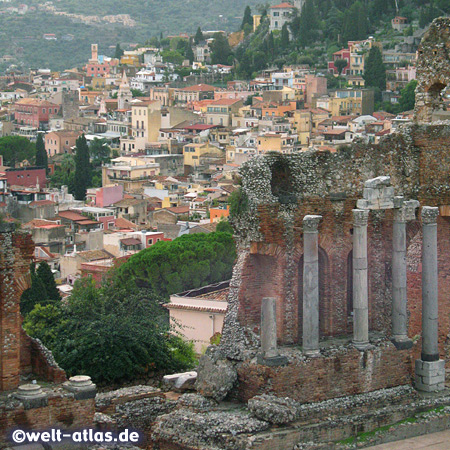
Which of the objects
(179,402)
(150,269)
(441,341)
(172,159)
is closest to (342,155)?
(441,341)

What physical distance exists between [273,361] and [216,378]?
92cm

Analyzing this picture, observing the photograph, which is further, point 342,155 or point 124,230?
Result: point 124,230

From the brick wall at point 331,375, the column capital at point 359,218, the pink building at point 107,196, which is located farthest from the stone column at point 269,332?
the pink building at point 107,196

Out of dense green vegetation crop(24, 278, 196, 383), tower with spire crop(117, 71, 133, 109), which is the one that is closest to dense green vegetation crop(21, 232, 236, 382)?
dense green vegetation crop(24, 278, 196, 383)

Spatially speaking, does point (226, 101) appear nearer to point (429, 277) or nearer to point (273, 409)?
point (429, 277)

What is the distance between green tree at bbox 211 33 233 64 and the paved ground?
420 ft

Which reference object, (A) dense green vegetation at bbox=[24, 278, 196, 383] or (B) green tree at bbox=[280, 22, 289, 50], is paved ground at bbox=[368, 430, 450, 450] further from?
(B) green tree at bbox=[280, 22, 289, 50]

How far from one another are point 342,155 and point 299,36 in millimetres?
109186

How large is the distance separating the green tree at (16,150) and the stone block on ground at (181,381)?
8531cm

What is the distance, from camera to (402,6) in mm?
122375

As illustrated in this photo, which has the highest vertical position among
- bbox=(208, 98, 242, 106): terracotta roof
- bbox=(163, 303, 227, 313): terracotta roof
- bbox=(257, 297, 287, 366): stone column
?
bbox=(257, 297, 287, 366): stone column

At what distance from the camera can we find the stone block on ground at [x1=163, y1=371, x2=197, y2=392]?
19750 millimetres

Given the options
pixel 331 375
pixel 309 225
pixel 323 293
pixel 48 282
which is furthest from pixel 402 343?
pixel 48 282

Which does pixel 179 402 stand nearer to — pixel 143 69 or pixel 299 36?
pixel 299 36
